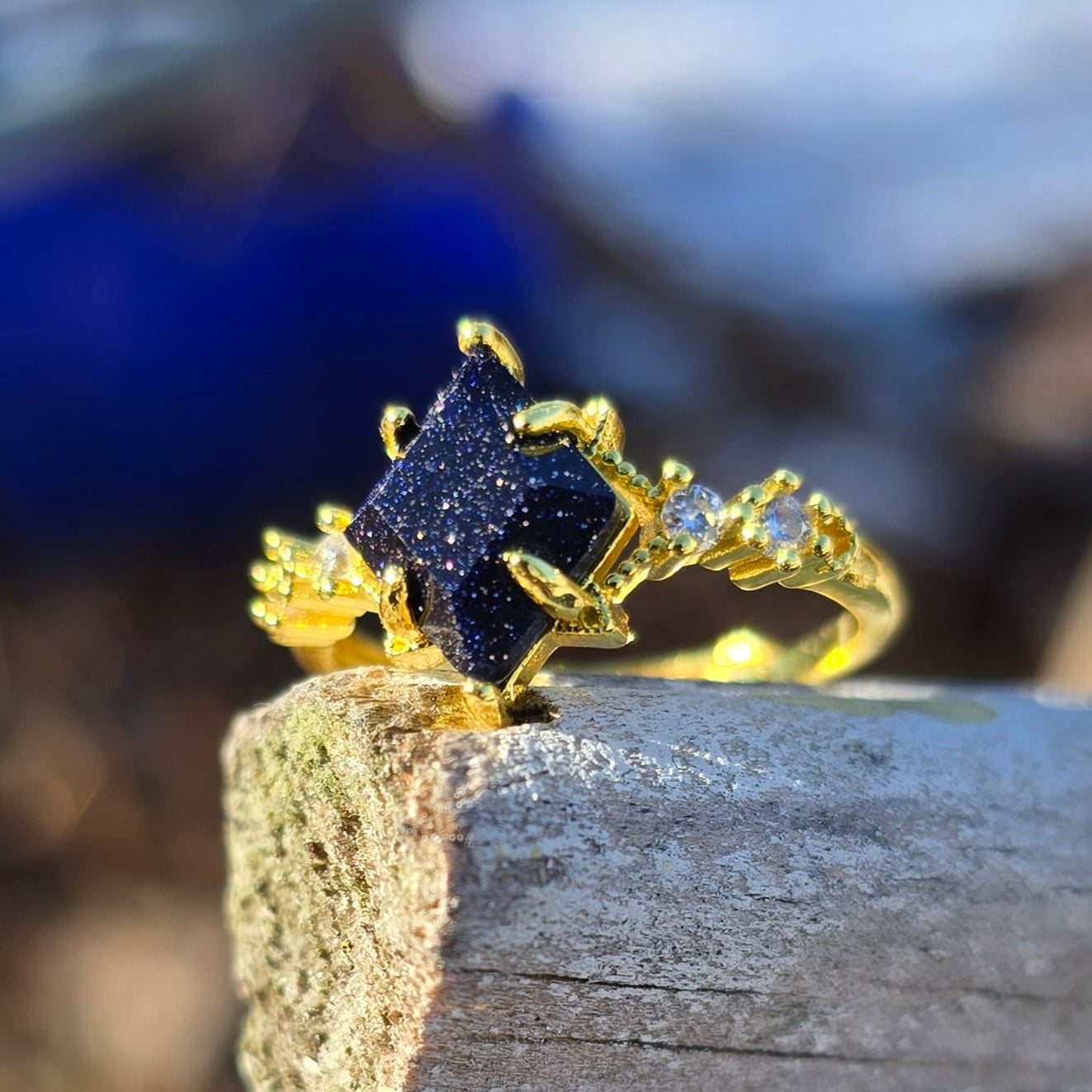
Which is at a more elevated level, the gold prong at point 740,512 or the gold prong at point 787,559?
the gold prong at point 740,512

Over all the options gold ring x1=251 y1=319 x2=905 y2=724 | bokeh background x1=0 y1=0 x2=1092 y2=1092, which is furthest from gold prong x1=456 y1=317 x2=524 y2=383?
bokeh background x1=0 y1=0 x2=1092 y2=1092

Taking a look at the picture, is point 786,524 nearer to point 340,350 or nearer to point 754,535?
point 754,535

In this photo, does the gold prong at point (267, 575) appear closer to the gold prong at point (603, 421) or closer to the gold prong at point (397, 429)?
the gold prong at point (397, 429)

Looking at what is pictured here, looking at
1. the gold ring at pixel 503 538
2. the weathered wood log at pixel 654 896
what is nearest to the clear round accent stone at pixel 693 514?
the gold ring at pixel 503 538

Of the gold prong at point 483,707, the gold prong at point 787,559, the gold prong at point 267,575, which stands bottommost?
the gold prong at point 483,707

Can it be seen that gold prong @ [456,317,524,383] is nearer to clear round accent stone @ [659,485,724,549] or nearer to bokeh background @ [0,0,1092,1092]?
clear round accent stone @ [659,485,724,549]

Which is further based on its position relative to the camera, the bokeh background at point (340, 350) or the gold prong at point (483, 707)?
the bokeh background at point (340, 350)

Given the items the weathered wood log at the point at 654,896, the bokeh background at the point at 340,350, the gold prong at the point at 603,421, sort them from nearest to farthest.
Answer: the weathered wood log at the point at 654,896, the gold prong at the point at 603,421, the bokeh background at the point at 340,350
